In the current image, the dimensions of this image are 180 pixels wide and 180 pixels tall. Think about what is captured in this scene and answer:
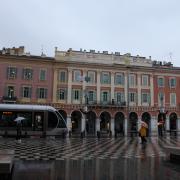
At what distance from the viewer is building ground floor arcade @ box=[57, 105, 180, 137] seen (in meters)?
50.7

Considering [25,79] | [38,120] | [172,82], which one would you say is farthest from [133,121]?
[38,120]

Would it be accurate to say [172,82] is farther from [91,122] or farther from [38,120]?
[38,120]

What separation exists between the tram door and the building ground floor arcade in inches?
759

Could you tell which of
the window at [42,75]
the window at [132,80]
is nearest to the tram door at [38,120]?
the window at [42,75]

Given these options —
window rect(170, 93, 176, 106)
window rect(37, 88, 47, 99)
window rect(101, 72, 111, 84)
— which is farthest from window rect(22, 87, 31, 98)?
window rect(170, 93, 176, 106)

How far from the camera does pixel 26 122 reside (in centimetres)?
3006

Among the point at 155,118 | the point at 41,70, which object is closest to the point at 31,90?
the point at 41,70

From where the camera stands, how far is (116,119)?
54.2m

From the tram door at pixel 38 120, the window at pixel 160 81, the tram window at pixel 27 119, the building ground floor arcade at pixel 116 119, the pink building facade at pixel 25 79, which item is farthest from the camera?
the window at pixel 160 81

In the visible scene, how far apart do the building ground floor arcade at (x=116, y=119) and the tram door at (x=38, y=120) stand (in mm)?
19287

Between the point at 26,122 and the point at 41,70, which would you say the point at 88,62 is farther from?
the point at 26,122

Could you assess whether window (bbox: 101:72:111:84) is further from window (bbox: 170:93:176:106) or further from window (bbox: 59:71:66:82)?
window (bbox: 170:93:176:106)

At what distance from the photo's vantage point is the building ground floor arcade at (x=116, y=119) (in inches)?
1997

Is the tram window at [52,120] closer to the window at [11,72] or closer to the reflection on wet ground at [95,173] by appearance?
the window at [11,72]
